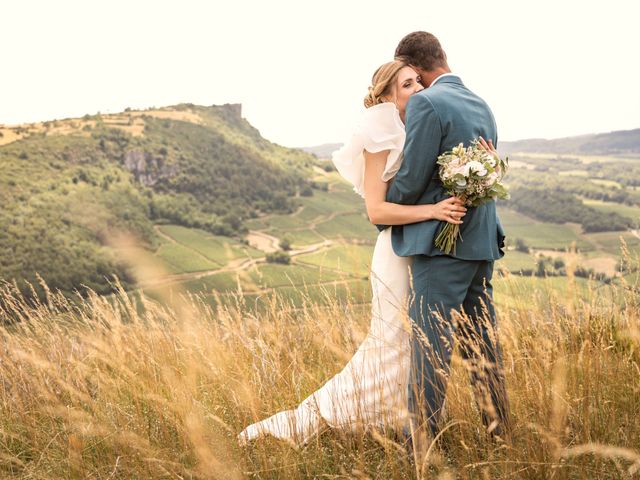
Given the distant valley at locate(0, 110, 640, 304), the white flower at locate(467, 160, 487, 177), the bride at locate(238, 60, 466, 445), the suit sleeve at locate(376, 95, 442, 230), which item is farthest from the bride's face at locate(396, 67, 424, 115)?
the distant valley at locate(0, 110, 640, 304)

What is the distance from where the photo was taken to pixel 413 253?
2613 mm

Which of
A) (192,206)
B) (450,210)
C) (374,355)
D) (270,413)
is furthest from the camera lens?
(192,206)

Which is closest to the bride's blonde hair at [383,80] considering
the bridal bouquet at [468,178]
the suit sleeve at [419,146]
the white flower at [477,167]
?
the suit sleeve at [419,146]

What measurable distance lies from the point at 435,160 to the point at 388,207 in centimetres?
29

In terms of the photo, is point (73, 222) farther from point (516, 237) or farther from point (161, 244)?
point (516, 237)

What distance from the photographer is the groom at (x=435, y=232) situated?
100 inches

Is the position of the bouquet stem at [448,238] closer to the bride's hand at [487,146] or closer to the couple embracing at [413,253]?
the couple embracing at [413,253]

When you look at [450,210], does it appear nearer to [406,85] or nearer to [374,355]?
[406,85]

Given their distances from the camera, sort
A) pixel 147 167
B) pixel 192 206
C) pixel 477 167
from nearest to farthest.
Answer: pixel 477 167
pixel 192 206
pixel 147 167

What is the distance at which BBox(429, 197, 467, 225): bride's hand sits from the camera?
2.54 metres

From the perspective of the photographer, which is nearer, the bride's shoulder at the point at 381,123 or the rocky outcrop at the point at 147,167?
the bride's shoulder at the point at 381,123

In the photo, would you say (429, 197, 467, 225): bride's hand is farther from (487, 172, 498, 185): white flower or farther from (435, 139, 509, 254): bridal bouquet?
(487, 172, 498, 185): white flower

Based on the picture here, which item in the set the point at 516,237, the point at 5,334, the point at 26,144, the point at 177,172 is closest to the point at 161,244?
the point at 177,172

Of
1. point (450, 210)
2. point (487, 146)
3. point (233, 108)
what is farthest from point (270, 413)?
point (233, 108)
